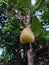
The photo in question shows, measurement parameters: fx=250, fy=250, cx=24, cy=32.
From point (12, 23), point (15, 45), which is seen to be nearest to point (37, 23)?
point (12, 23)

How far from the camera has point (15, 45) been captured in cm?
850

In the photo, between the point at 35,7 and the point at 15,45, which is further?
the point at 15,45

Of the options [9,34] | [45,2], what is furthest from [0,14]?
[45,2]

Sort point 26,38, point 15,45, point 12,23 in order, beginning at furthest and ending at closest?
1. point 15,45
2. point 12,23
3. point 26,38

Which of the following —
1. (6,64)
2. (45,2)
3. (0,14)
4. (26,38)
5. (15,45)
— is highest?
(0,14)

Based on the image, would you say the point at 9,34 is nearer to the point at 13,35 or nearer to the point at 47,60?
the point at 13,35

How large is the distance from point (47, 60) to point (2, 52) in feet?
5.17

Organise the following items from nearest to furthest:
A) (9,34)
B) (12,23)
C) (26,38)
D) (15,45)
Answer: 1. (26,38)
2. (12,23)
3. (9,34)
4. (15,45)

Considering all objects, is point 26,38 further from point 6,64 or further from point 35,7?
point 6,64

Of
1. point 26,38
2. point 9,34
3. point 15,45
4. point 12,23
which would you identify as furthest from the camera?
point 15,45

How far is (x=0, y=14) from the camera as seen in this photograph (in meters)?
8.21

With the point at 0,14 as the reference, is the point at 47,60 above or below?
below

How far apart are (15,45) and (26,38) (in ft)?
26.4

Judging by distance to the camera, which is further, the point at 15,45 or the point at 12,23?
the point at 15,45
